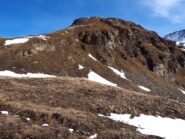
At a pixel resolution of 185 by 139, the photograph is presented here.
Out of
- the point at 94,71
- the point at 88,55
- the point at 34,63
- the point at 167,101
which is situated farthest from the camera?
the point at 88,55

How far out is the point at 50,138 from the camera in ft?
80.6

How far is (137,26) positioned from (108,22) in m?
13.0

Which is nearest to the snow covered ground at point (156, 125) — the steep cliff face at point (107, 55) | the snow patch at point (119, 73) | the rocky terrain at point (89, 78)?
the rocky terrain at point (89, 78)

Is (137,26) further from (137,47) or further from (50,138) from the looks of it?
(50,138)

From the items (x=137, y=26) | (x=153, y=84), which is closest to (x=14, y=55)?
(x=153, y=84)

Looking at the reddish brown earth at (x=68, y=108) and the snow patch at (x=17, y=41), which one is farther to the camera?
the snow patch at (x=17, y=41)

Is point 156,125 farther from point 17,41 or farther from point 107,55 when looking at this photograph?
point 107,55

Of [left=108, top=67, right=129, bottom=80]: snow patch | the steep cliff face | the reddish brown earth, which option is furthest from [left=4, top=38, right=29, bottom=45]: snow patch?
the reddish brown earth

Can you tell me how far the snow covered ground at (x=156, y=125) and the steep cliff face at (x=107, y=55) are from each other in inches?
1515

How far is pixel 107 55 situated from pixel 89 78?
19.9m

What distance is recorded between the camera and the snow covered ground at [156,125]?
30.4m

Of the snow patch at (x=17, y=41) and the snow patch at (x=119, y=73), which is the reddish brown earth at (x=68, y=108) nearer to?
the snow patch at (x=17, y=41)

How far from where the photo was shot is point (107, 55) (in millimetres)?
93688

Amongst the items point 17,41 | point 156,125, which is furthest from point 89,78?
point 156,125
